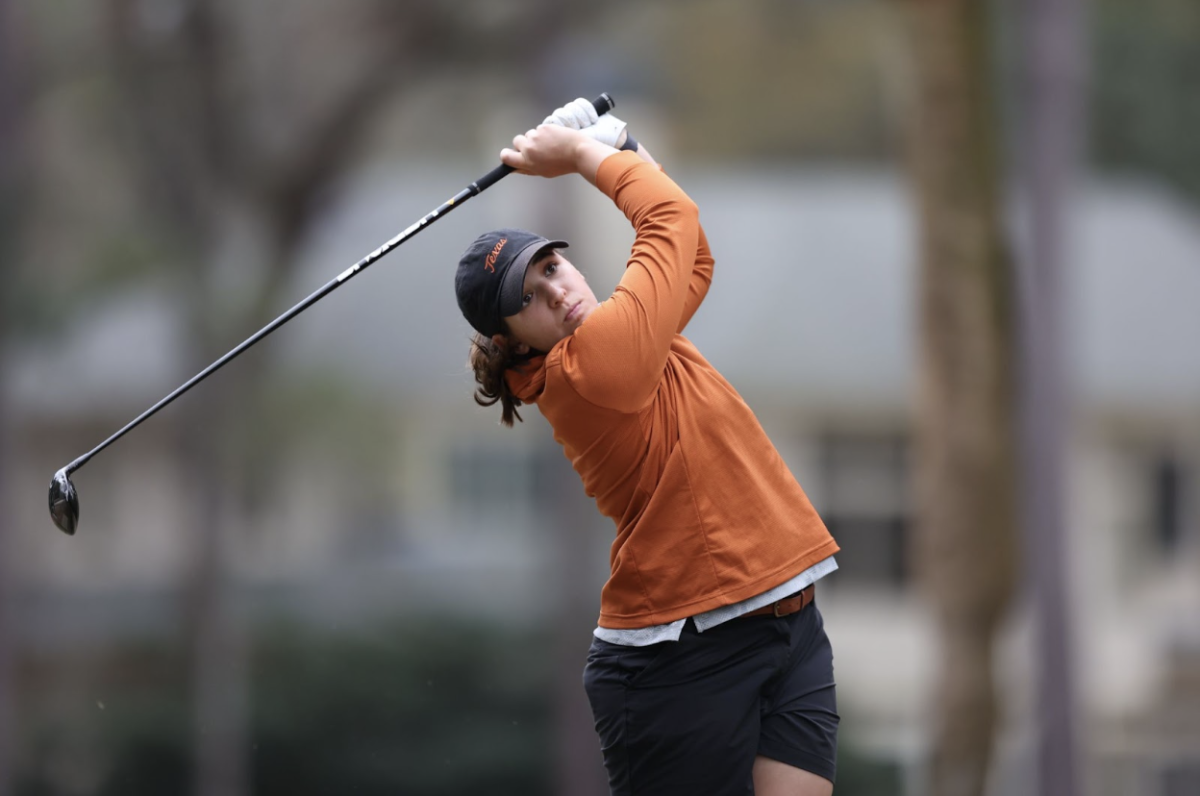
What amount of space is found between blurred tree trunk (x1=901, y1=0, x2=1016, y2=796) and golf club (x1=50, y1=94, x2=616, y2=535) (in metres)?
4.31

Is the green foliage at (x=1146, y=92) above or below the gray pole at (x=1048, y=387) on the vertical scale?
above

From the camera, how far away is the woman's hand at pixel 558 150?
2939 millimetres

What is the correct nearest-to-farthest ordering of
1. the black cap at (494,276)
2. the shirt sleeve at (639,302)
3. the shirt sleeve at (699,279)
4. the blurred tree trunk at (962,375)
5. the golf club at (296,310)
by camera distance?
the shirt sleeve at (639,302), the black cap at (494,276), the golf club at (296,310), the shirt sleeve at (699,279), the blurred tree trunk at (962,375)

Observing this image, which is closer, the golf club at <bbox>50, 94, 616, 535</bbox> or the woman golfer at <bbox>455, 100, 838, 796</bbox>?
the woman golfer at <bbox>455, 100, 838, 796</bbox>

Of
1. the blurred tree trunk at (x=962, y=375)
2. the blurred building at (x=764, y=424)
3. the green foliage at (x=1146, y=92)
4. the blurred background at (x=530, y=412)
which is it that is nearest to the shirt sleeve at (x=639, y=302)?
the blurred background at (x=530, y=412)

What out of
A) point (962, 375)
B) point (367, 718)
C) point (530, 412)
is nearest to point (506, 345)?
point (962, 375)

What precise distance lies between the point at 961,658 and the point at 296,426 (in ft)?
35.4

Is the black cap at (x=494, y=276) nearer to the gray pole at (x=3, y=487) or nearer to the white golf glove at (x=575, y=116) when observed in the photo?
the white golf glove at (x=575, y=116)

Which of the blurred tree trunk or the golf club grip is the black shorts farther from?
the blurred tree trunk

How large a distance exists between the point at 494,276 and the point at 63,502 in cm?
111

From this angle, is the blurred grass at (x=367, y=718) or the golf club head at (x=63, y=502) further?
the blurred grass at (x=367, y=718)

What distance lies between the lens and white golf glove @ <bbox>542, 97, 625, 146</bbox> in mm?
2988

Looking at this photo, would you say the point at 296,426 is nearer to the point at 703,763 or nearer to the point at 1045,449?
the point at 1045,449

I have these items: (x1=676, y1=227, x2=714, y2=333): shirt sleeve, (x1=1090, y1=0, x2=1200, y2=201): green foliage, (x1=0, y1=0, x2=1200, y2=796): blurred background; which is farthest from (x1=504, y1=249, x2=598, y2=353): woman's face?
(x1=1090, y1=0, x2=1200, y2=201): green foliage
